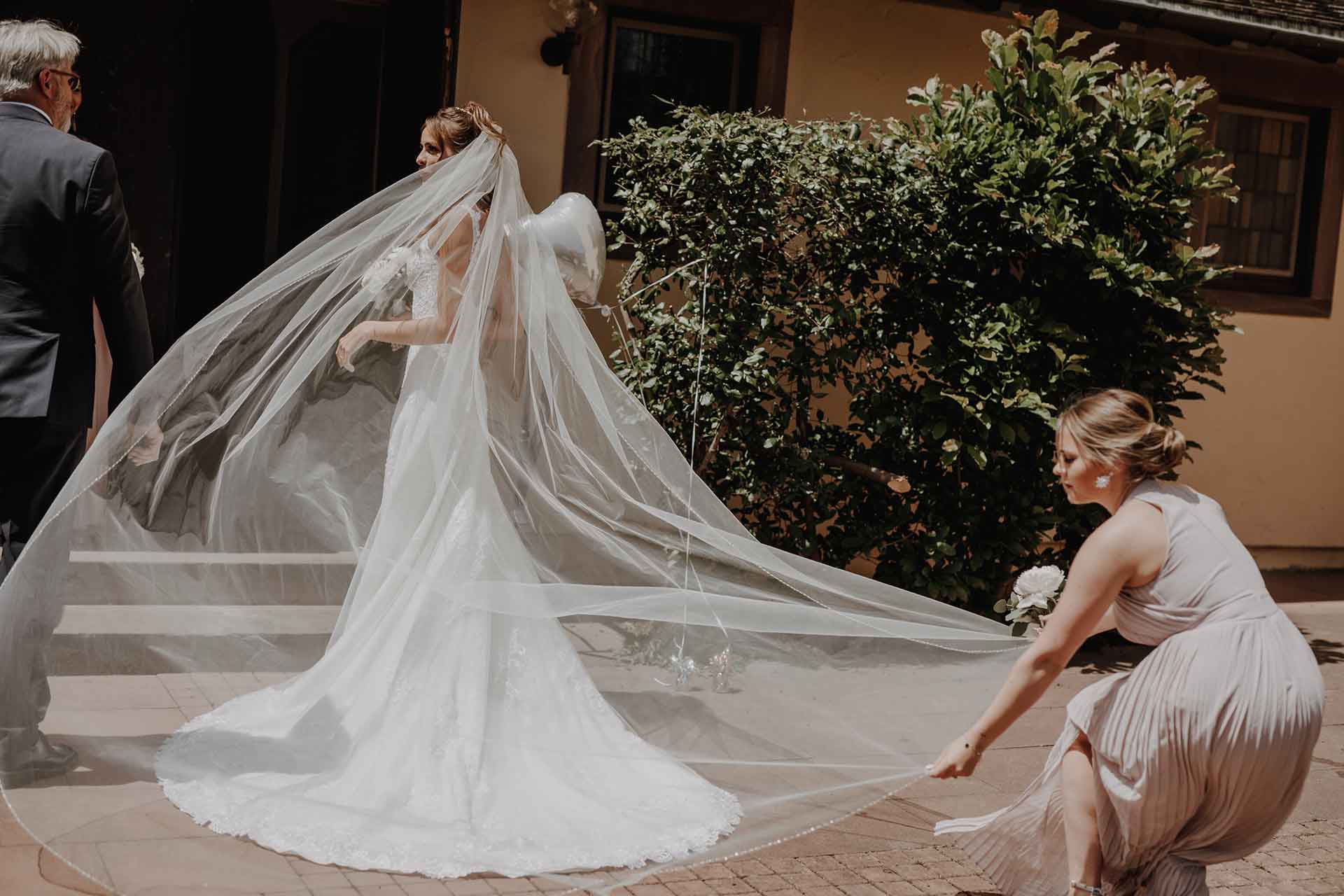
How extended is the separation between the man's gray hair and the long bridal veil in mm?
876

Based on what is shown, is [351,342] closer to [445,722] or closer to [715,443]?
[445,722]

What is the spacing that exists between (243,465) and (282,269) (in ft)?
2.02

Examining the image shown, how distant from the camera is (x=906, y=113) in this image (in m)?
8.83

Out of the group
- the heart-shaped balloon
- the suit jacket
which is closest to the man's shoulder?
the suit jacket

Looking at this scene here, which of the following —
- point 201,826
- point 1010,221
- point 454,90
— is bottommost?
point 201,826

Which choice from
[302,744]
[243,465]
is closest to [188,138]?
[243,465]

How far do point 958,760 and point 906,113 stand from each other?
6281mm

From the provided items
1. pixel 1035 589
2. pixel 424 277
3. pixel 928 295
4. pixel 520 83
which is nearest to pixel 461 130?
pixel 424 277

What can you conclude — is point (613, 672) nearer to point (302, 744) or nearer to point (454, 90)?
point (302, 744)

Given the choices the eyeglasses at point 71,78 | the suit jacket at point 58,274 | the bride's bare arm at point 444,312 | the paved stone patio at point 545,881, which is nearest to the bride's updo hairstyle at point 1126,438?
the paved stone patio at point 545,881

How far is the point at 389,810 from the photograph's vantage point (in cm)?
394

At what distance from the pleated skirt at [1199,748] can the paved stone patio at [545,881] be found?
798 mm

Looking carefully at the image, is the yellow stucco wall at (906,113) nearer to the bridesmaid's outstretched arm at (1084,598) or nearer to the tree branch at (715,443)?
the tree branch at (715,443)

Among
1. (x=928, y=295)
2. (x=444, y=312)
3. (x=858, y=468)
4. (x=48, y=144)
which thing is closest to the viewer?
(x=48, y=144)
